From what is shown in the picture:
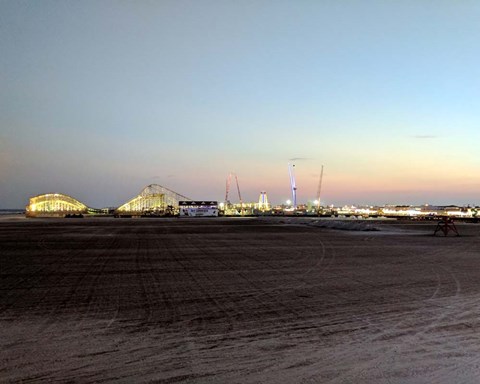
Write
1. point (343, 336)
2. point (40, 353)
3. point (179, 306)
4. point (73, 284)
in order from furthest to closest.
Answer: point (73, 284), point (179, 306), point (343, 336), point (40, 353)

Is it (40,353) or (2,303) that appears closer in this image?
(40,353)

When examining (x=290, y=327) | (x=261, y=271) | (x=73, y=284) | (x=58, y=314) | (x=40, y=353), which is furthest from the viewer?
(x=261, y=271)

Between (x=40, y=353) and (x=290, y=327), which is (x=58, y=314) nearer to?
(x=40, y=353)

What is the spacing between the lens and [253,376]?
6293 mm

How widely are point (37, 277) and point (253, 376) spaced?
11.9 metres

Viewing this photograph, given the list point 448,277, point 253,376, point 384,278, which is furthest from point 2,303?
point 448,277

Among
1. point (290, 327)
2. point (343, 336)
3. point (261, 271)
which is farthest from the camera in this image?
point (261, 271)

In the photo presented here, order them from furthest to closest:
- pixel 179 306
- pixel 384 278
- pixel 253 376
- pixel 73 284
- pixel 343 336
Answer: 1. pixel 384 278
2. pixel 73 284
3. pixel 179 306
4. pixel 343 336
5. pixel 253 376

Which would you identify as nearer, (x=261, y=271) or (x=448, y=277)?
(x=448, y=277)

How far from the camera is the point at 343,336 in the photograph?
8289mm

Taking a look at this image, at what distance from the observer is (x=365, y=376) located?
6328mm

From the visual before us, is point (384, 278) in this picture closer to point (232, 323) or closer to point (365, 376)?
point (232, 323)

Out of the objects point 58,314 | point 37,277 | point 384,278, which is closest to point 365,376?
point 58,314

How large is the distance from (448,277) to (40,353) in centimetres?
1314
